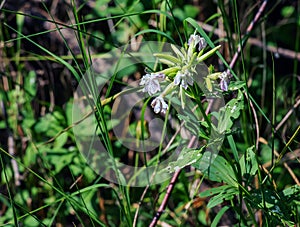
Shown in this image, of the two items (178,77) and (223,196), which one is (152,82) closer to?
(178,77)

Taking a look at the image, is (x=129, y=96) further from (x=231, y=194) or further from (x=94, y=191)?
(x=231, y=194)

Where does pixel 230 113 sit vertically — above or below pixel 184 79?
below

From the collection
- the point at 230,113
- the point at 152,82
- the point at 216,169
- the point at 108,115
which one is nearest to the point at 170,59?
the point at 152,82

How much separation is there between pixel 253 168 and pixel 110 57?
3.48 feet


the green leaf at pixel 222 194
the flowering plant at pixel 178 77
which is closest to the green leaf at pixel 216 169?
the green leaf at pixel 222 194

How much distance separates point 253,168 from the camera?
1303 mm

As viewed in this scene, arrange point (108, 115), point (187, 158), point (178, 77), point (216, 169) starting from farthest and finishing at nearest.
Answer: point (108, 115)
point (216, 169)
point (187, 158)
point (178, 77)

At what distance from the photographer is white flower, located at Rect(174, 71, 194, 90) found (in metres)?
1.05

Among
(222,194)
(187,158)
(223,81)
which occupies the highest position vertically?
(223,81)

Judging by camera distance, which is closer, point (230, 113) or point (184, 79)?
point (184, 79)

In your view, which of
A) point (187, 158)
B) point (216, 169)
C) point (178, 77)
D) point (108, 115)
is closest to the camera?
point (178, 77)

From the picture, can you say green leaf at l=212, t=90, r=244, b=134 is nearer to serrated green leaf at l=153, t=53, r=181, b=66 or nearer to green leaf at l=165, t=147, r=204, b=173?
green leaf at l=165, t=147, r=204, b=173

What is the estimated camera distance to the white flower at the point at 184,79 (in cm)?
105

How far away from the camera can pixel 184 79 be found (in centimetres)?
106
